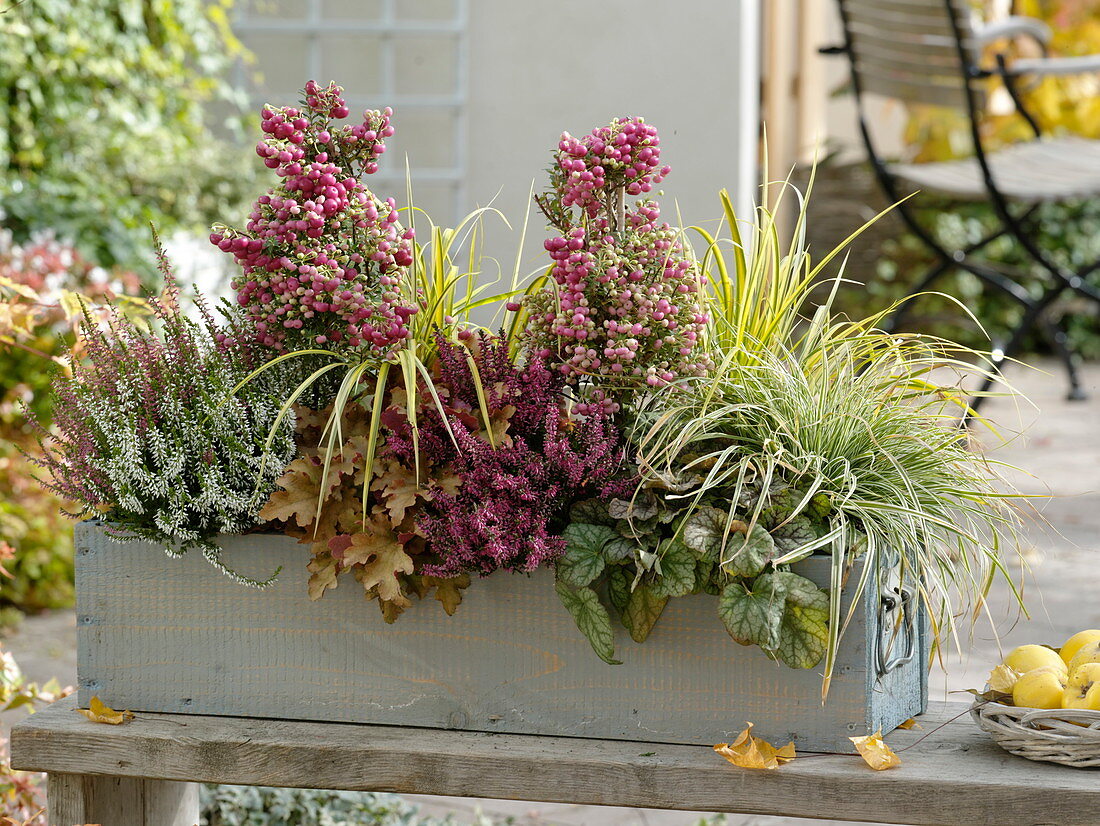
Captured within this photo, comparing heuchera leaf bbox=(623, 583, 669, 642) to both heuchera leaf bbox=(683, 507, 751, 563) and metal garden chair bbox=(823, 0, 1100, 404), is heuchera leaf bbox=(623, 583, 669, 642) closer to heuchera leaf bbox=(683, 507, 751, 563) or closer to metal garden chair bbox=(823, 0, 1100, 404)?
heuchera leaf bbox=(683, 507, 751, 563)

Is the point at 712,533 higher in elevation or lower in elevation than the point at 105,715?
higher

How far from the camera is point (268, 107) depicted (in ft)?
4.09

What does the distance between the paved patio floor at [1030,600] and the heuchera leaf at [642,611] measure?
0.51 feet

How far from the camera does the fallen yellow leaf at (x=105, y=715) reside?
4.16ft

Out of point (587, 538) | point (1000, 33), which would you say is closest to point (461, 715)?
point (587, 538)

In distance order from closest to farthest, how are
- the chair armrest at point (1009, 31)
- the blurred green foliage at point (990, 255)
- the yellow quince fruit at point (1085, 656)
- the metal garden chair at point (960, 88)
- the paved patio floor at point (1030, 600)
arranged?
the yellow quince fruit at point (1085, 656), the paved patio floor at point (1030, 600), the metal garden chair at point (960, 88), the chair armrest at point (1009, 31), the blurred green foliage at point (990, 255)

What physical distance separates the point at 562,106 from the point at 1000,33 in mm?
1411

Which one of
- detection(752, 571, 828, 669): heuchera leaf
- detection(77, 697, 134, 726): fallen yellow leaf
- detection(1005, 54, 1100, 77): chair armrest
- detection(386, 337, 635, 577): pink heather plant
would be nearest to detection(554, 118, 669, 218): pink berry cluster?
detection(386, 337, 635, 577): pink heather plant

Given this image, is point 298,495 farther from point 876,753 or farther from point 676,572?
point 876,753

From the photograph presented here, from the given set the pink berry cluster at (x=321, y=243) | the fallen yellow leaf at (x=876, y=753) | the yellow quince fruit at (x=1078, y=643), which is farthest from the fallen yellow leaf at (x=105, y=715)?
the yellow quince fruit at (x=1078, y=643)

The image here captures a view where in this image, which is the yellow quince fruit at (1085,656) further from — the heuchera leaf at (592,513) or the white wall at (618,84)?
the white wall at (618,84)

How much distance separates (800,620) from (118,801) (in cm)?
79

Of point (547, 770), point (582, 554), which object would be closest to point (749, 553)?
point (582, 554)

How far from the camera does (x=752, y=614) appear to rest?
108cm
